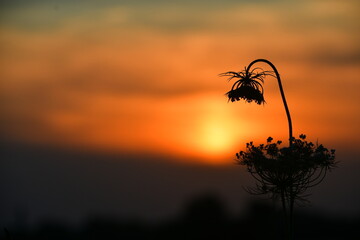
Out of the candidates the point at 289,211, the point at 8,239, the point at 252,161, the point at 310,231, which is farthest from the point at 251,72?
the point at 310,231

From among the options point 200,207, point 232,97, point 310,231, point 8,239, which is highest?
point 200,207

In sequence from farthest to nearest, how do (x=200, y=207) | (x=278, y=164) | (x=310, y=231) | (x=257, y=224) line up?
(x=200, y=207)
(x=257, y=224)
(x=310, y=231)
(x=278, y=164)

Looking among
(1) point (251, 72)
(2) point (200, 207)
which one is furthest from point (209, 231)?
(1) point (251, 72)

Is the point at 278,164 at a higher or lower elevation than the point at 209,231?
lower

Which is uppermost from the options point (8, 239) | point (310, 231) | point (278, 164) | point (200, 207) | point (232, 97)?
point (200, 207)

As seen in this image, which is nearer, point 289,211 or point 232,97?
point 289,211

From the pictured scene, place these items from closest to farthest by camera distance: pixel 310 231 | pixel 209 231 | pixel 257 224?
pixel 310 231
pixel 257 224
pixel 209 231

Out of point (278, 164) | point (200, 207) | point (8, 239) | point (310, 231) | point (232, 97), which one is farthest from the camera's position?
point (200, 207)

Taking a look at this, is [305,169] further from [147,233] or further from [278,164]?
[147,233]

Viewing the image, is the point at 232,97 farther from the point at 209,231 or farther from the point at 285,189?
the point at 209,231
